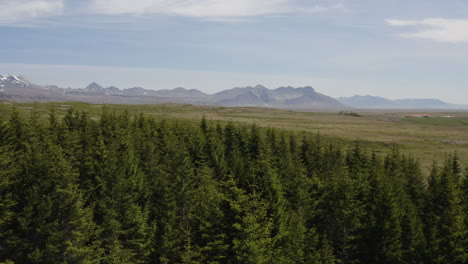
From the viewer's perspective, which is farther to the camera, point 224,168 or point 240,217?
point 224,168

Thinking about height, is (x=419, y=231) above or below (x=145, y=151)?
below

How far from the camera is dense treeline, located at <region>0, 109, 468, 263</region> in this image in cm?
3706

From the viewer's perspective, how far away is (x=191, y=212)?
54.7 m

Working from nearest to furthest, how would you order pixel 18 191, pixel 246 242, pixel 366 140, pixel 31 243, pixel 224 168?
pixel 246 242
pixel 31 243
pixel 18 191
pixel 224 168
pixel 366 140

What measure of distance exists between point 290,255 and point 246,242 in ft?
32.9

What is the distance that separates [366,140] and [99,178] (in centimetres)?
15314

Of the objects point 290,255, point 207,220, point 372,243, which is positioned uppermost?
point 207,220

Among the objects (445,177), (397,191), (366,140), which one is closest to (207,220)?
(397,191)

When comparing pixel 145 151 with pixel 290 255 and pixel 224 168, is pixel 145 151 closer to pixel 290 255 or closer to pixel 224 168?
pixel 224 168

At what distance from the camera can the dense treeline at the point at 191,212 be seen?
37.1 m

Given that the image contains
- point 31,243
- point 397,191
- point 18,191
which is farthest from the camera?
point 397,191

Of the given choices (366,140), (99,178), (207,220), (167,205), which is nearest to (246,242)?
(207,220)

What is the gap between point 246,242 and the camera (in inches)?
1264

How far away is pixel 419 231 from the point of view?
170 feet
